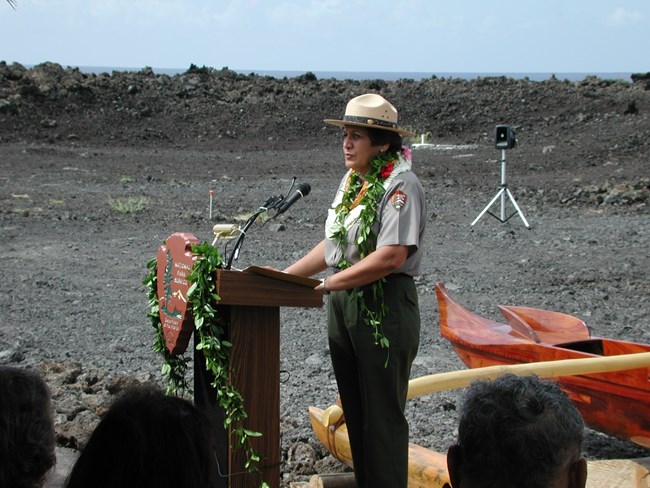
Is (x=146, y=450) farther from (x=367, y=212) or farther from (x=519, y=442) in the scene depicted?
(x=367, y=212)

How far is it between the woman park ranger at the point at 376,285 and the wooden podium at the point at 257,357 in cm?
22

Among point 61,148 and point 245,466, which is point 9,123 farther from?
point 245,466

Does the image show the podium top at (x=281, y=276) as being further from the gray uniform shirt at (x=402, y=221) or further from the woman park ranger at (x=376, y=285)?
the gray uniform shirt at (x=402, y=221)

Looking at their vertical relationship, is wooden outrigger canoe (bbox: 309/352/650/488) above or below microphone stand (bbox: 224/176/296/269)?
below

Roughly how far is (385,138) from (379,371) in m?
0.99

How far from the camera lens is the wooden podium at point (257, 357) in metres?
3.72

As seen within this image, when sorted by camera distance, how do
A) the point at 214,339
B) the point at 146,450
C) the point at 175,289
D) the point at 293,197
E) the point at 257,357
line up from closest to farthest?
1. the point at 146,450
2. the point at 214,339
3. the point at 257,357
4. the point at 175,289
5. the point at 293,197

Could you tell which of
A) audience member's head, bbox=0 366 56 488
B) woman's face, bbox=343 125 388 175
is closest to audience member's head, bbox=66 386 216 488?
audience member's head, bbox=0 366 56 488

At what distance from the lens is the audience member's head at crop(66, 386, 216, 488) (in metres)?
2.20

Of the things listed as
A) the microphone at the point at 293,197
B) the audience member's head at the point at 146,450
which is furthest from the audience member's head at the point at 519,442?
the microphone at the point at 293,197

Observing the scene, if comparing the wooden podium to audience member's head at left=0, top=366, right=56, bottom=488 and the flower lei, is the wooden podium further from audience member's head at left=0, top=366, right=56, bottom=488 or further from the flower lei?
audience member's head at left=0, top=366, right=56, bottom=488

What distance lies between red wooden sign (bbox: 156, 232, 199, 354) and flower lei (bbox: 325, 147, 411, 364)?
62 centimetres

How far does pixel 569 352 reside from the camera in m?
5.49

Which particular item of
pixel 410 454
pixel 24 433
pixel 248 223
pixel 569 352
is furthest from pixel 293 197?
pixel 569 352
